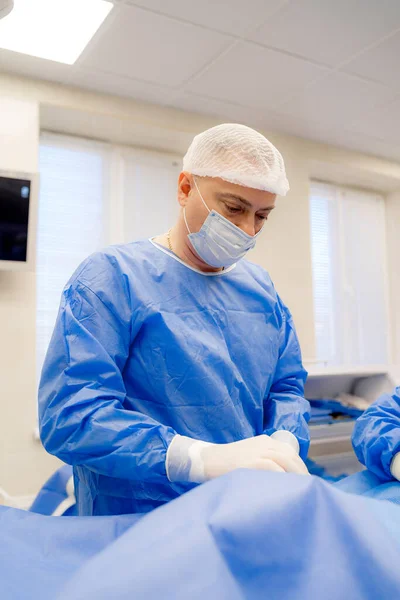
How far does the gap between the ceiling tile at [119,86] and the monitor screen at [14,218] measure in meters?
0.60

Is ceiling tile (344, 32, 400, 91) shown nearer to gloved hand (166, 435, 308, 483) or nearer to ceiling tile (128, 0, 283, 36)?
ceiling tile (128, 0, 283, 36)

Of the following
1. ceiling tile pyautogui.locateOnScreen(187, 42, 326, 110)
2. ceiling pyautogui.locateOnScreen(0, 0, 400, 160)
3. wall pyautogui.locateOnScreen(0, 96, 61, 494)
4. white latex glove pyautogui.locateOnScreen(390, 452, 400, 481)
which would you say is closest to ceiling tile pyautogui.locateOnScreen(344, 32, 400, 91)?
ceiling pyautogui.locateOnScreen(0, 0, 400, 160)

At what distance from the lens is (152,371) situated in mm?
1016

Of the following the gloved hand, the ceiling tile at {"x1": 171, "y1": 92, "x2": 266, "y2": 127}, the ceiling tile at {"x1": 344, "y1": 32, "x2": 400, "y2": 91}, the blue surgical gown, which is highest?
the ceiling tile at {"x1": 171, "y1": 92, "x2": 266, "y2": 127}

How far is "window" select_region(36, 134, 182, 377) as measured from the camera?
291cm

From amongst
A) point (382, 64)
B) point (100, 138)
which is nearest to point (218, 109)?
point (100, 138)

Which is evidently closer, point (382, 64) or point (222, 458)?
point (222, 458)

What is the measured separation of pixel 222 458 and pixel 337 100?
8.52ft

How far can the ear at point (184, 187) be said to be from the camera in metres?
1.18

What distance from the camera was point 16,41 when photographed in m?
2.35

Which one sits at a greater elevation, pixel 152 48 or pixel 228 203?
pixel 152 48

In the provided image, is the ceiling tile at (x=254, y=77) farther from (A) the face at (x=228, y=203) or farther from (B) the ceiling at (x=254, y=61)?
(A) the face at (x=228, y=203)

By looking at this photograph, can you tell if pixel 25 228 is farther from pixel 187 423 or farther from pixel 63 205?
pixel 187 423

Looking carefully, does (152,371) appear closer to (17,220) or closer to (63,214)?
(17,220)
